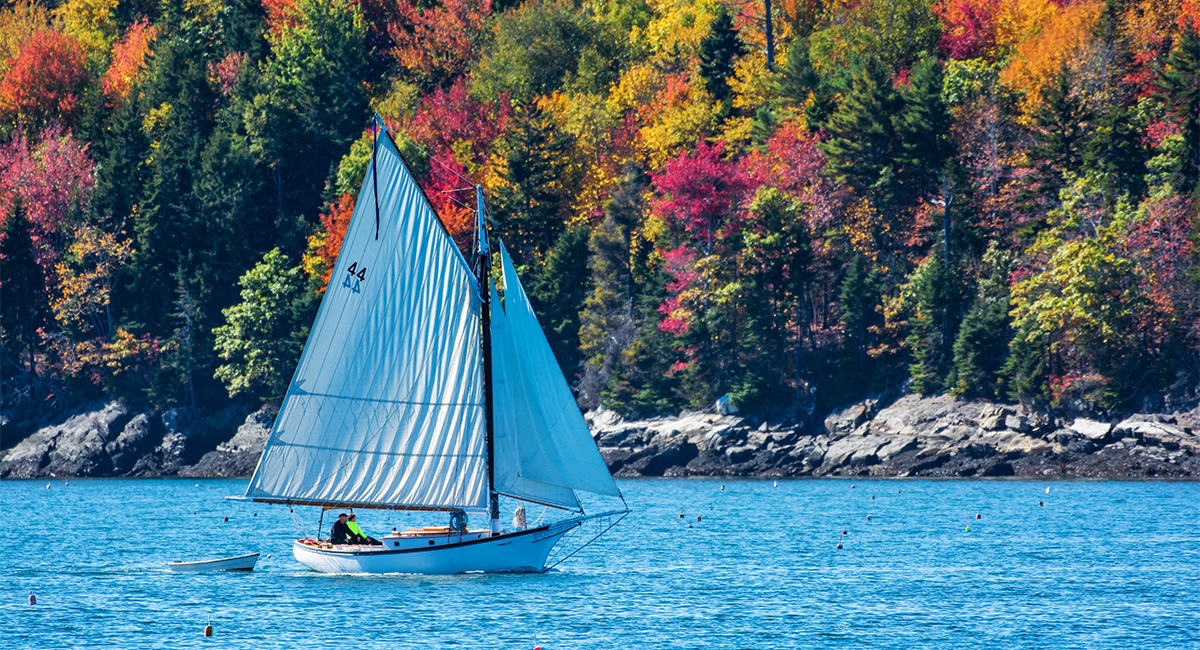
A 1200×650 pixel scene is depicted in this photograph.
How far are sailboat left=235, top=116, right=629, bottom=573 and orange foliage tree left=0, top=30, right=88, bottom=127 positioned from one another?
105 metres

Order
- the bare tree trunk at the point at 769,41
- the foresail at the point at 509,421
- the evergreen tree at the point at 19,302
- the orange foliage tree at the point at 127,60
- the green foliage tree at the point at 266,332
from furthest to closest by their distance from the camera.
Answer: the orange foliage tree at the point at 127,60 → the bare tree trunk at the point at 769,41 → the evergreen tree at the point at 19,302 → the green foliage tree at the point at 266,332 → the foresail at the point at 509,421

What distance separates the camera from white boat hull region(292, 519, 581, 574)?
51812mm

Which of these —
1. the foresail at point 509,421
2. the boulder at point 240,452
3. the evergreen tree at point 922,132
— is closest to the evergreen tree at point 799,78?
the evergreen tree at point 922,132

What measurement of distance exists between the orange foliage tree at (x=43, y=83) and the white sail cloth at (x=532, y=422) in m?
108

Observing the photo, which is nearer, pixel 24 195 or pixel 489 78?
pixel 24 195

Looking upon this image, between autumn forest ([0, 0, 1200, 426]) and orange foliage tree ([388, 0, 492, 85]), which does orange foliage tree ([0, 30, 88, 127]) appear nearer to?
autumn forest ([0, 0, 1200, 426])

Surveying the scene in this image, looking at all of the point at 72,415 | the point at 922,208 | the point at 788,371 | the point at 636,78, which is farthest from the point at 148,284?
the point at 922,208

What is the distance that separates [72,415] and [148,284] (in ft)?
38.0

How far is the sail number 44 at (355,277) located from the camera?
170 feet

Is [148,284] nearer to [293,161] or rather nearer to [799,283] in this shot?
[293,161]

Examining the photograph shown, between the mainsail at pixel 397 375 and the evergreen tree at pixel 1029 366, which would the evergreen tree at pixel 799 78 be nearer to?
the evergreen tree at pixel 1029 366

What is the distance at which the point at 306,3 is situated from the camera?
14338cm

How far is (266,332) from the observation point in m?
124

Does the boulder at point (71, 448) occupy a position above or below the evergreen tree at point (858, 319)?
below
